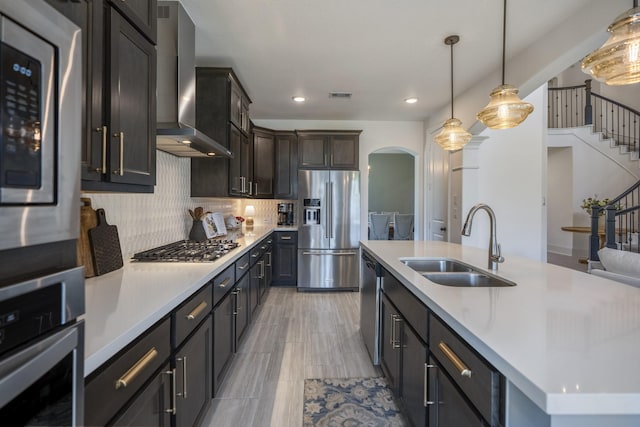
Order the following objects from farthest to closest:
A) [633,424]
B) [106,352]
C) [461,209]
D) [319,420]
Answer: [461,209]
[319,420]
[106,352]
[633,424]

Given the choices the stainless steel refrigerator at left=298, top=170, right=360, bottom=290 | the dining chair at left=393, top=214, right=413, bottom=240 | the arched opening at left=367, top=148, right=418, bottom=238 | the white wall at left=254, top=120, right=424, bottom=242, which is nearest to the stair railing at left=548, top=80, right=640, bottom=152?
the arched opening at left=367, top=148, right=418, bottom=238

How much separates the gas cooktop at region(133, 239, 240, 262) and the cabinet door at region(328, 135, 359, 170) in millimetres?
2597

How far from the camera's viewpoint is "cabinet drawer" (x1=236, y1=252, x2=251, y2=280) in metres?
2.52

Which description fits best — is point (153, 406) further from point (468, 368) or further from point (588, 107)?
point (588, 107)

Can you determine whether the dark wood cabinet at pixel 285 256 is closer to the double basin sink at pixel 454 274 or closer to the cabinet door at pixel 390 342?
the cabinet door at pixel 390 342

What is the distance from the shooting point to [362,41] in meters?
2.70

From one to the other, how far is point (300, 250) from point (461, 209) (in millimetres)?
2299

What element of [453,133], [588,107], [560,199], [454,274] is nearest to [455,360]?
[454,274]

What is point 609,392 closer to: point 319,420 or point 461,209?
point 319,420

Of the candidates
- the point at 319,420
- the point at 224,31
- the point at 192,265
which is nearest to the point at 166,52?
the point at 224,31

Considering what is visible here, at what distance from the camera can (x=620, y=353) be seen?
0.78 meters

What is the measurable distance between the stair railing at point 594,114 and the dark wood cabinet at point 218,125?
25.7 feet

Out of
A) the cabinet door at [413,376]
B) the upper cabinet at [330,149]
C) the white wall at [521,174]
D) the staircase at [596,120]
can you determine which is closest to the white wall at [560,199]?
the staircase at [596,120]

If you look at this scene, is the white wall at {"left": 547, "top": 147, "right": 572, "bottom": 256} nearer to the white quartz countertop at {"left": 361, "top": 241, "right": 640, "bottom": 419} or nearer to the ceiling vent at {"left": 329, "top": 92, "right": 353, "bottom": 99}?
the ceiling vent at {"left": 329, "top": 92, "right": 353, "bottom": 99}
